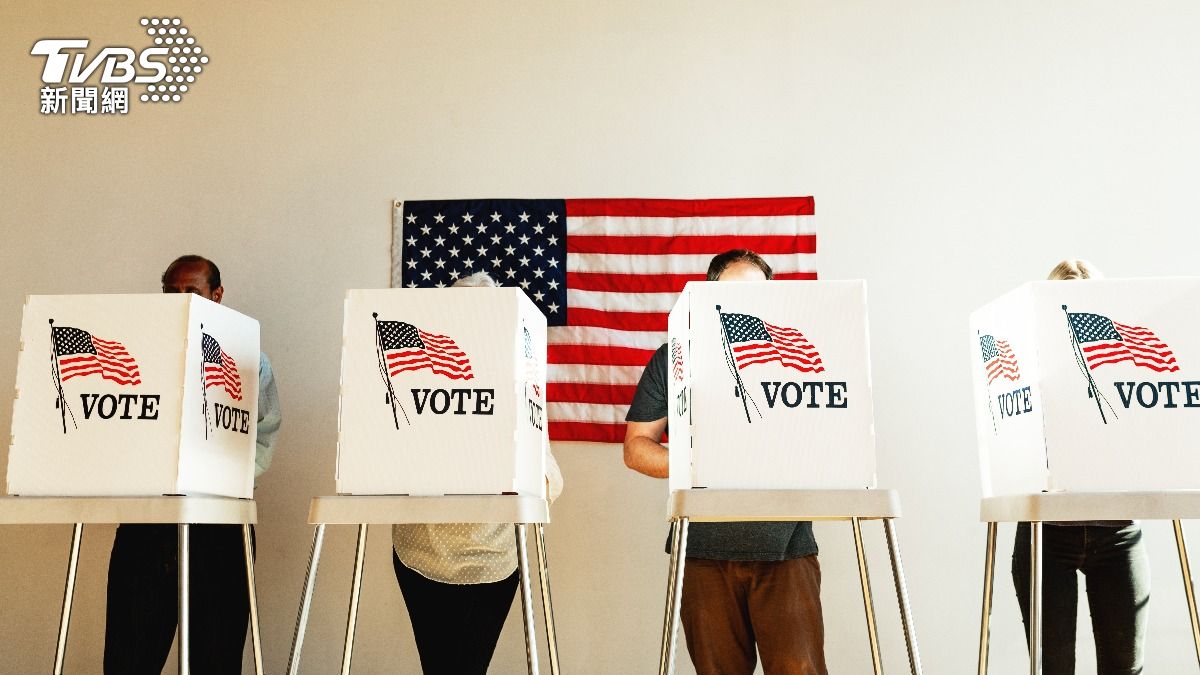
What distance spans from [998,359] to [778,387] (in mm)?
587

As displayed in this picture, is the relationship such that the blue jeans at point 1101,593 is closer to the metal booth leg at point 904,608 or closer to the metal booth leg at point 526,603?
the metal booth leg at point 904,608

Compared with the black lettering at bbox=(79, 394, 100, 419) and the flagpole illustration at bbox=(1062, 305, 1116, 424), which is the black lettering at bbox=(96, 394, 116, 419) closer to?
the black lettering at bbox=(79, 394, 100, 419)

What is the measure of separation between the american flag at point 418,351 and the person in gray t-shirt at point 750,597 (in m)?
0.69

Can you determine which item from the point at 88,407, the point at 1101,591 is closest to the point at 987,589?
the point at 1101,591

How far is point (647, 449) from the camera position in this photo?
93.0 inches

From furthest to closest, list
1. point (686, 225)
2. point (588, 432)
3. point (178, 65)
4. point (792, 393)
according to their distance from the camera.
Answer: point (178, 65) < point (686, 225) < point (588, 432) < point (792, 393)

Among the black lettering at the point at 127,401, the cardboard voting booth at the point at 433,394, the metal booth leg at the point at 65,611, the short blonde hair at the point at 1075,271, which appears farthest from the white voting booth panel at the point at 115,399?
the short blonde hair at the point at 1075,271

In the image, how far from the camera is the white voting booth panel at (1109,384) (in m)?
1.84

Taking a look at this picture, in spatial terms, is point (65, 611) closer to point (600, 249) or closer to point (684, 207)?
point (600, 249)

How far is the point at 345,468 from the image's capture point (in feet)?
5.78

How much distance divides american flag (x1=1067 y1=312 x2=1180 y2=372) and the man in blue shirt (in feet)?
6.10

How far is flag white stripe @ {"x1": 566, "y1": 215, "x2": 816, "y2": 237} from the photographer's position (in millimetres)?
3270

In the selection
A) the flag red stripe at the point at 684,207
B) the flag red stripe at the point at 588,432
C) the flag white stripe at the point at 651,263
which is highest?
the flag red stripe at the point at 684,207

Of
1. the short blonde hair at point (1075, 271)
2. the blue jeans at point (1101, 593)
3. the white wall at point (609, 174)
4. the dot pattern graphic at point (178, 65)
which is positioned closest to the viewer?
the blue jeans at point (1101, 593)
